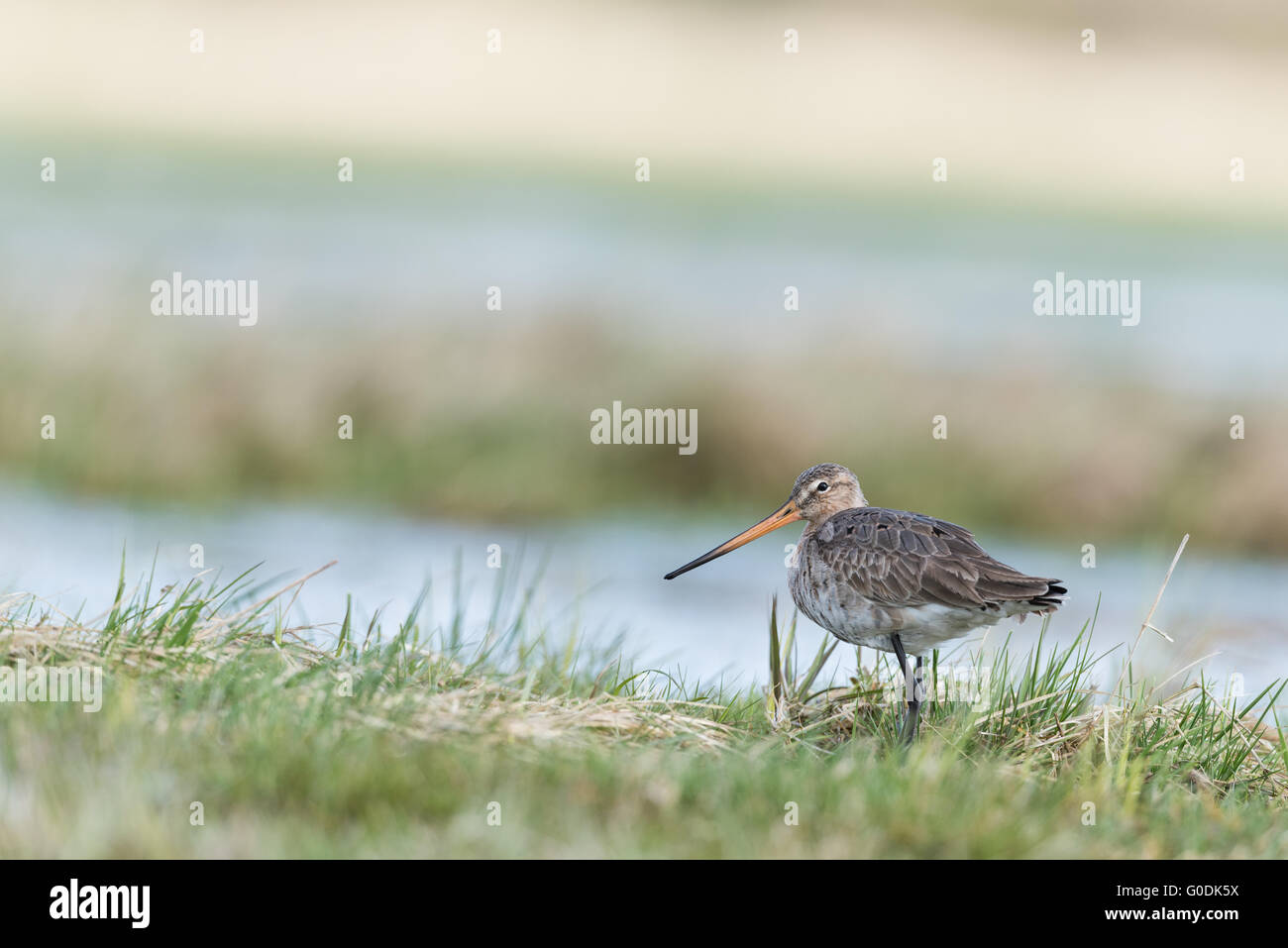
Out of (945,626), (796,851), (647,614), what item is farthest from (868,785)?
(647,614)

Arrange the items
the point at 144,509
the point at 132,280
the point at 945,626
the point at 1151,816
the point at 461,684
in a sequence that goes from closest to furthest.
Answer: the point at 1151,816 < the point at 461,684 < the point at 945,626 < the point at 144,509 < the point at 132,280

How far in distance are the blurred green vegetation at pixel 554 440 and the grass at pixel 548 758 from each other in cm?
688

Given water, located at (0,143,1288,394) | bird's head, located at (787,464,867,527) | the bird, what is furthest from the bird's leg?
water, located at (0,143,1288,394)

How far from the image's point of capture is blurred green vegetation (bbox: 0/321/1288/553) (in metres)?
14.1

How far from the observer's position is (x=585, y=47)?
37.5m

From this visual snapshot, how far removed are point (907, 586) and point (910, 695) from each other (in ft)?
1.66

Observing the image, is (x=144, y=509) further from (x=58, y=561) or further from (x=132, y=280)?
(x=132, y=280)

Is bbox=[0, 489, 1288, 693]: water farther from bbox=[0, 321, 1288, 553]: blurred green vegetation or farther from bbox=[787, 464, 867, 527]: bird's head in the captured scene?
bbox=[787, 464, 867, 527]: bird's head

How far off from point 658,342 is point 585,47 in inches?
916

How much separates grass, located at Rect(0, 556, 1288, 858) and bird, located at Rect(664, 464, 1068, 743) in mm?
230

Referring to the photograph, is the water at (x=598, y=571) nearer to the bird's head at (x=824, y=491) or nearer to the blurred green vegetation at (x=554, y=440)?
the blurred green vegetation at (x=554, y=440)

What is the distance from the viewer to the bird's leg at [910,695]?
21.5ft

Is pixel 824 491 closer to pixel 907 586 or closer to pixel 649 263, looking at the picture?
pixel 907 586

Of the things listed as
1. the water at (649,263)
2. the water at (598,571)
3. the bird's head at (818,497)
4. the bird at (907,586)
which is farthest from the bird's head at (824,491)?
the water at (649,263)
